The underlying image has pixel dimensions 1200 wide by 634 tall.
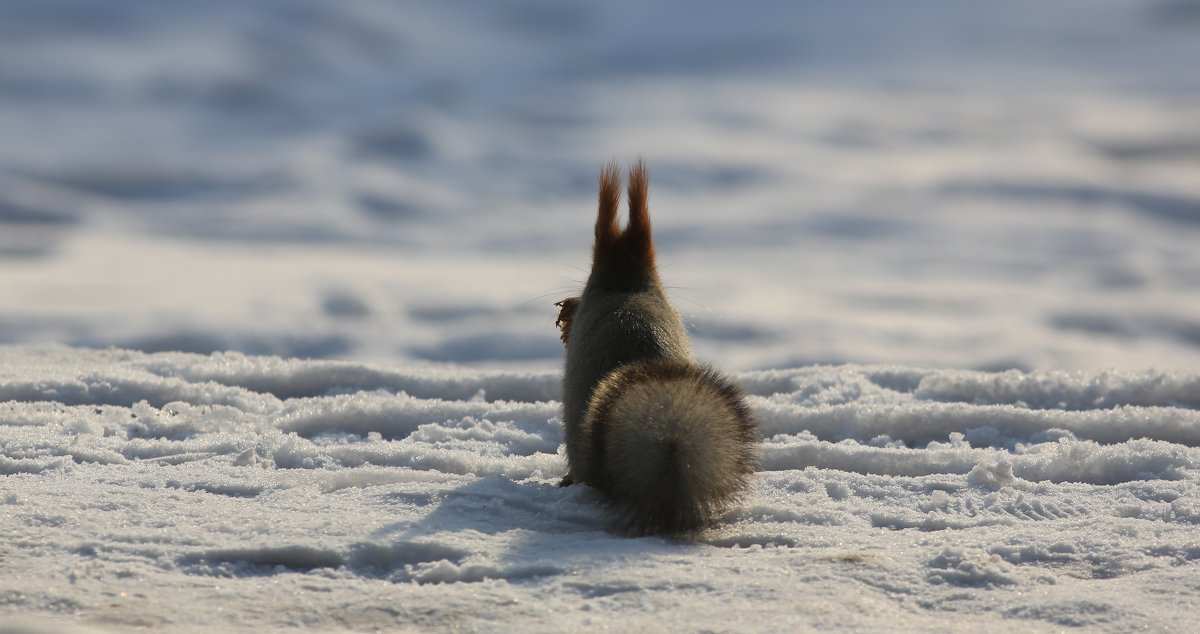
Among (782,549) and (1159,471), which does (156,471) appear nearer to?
(782,549)

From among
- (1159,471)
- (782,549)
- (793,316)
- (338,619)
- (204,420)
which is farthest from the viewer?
(793,316)

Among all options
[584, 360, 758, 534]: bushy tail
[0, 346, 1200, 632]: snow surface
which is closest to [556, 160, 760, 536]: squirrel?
[584, 360, 758, 534]: bushy tail

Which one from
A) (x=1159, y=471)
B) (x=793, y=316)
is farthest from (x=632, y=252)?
(x=793, y=316)

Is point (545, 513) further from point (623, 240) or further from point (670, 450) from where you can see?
point (623, 240)

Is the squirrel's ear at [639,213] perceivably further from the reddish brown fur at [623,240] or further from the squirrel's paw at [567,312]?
the squirrel's paw at [567,312]

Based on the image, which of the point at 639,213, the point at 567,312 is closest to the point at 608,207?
the point at 639,213

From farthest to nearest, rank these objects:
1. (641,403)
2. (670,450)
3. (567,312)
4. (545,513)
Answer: (567,312)
(545,513)
(641,403)
(670,450)
